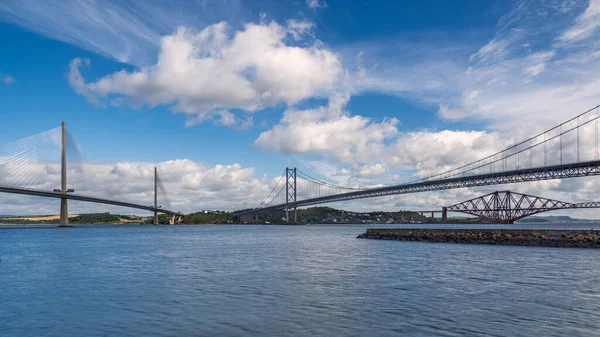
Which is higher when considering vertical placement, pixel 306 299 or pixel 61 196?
pixel 61 196

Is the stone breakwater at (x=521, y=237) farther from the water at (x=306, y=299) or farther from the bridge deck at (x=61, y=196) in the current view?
the bridge deck at (x=61, y=196)

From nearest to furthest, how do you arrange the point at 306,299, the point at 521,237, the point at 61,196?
the point at 306,299 → the point at 521,237 → the point at 61,196

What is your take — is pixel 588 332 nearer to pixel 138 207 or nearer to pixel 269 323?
pixel 269 323

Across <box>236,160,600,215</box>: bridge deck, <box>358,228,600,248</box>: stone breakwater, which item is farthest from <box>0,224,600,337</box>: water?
<box>236,160,600,215</box>: bridge deck

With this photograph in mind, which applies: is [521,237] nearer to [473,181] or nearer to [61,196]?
[473,181]

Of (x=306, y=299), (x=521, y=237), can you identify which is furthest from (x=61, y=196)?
(x=306, y=299)

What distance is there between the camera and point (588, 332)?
34.8ft

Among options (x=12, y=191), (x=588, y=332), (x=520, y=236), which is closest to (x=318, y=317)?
(x=588, y=332)

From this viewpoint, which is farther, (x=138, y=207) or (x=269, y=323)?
(x=138, y=207)

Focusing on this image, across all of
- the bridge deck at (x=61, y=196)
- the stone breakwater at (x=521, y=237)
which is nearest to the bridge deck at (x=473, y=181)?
the stone breakwater at (x=521, y=237)

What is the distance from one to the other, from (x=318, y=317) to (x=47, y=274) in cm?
1744

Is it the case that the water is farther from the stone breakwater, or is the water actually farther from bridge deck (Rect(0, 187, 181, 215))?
bridge deck (Rect(0, 187, 181, 215))

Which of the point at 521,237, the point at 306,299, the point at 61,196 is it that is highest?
the point at 61,196

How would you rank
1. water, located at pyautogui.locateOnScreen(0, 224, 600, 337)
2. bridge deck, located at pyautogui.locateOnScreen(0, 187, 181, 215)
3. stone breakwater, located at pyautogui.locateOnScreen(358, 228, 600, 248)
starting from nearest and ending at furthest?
water, located at pyautogui.locateOnScreen(0, 224, 600, 337) → stone breakwater, located at pyautogui.locateOnScreen(358, 228, 600, 248) → bridge deck, located at pyautogui.locateOnScreen(0, 187, 181, 215)
